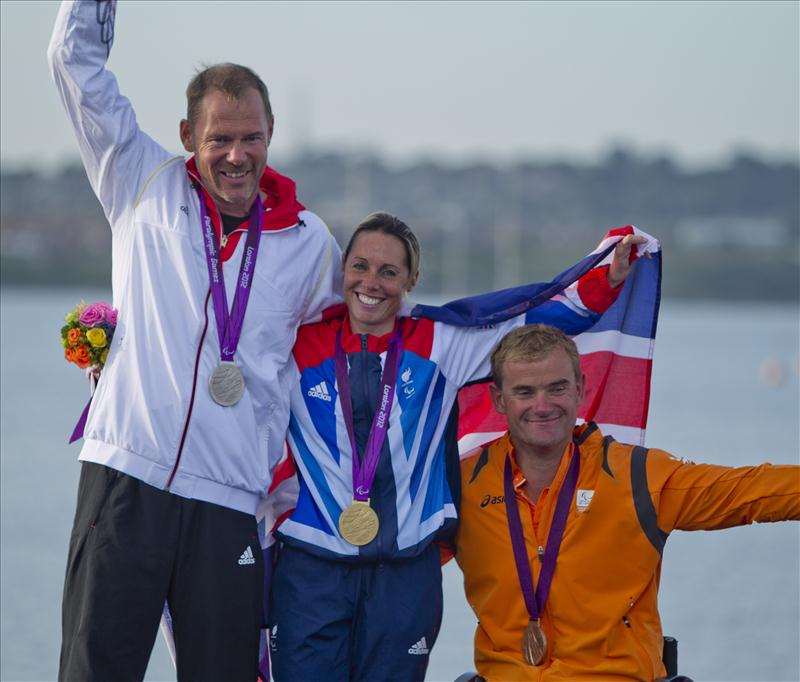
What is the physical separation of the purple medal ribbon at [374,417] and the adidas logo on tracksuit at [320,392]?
0.04 m

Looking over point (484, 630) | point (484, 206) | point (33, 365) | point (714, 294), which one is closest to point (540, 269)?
point (714, 294)

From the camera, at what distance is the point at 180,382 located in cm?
329

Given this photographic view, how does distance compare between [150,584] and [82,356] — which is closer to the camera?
[150,584]

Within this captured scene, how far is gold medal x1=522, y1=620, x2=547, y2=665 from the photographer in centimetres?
342

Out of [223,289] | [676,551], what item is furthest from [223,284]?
[676,551]

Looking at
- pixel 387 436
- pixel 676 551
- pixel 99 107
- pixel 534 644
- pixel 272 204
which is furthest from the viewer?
pixel 676 551

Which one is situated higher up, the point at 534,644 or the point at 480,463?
the point at 480,463

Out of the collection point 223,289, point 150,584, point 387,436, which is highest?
point 223,289

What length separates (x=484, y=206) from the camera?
80.8m

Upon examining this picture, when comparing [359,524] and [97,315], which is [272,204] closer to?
[97,315]

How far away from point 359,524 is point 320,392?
385 millimetres

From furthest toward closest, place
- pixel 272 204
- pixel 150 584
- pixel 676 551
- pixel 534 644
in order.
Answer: pixel 676 551, pixel 272 204, pixel 534 644, pixel 150 584

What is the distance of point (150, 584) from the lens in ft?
10.6

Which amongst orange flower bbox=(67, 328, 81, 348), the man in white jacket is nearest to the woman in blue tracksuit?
the man in white jacket
